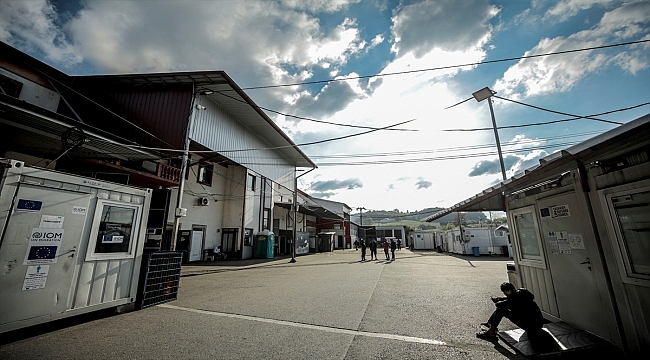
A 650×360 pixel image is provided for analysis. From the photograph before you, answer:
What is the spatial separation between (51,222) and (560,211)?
29.9 ft

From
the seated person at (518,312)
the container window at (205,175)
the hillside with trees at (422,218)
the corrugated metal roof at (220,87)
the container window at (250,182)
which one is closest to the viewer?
the seated person at (518,312)

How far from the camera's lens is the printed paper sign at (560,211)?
4.44 metres

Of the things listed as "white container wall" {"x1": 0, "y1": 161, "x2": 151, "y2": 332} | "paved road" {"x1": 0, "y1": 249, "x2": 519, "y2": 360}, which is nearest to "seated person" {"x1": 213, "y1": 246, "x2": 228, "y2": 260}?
"paved road" {"x1": 0, "y1": 249, "x2": 519, "y2": 360}

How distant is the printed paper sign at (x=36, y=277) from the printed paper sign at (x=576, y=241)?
8.99 metres

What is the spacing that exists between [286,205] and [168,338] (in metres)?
24.0

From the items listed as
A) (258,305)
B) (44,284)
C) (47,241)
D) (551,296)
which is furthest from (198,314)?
(551,296)

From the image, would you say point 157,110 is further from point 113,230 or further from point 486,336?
point 486,336

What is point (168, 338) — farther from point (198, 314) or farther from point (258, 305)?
point (258, 305)

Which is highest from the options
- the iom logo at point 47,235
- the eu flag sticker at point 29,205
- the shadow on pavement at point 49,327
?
the eu flag sticker at point 29,205

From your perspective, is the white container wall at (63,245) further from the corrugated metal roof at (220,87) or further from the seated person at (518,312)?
the seated person at (518,312)

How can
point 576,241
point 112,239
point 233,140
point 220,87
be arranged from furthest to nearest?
point 233,140
point 220,87
point 112,239
point 576,241

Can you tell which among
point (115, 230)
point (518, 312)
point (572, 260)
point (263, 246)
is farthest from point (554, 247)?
point (263, 246)

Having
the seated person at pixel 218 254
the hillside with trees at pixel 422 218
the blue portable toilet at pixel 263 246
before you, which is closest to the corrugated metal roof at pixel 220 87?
the blue portable toilet at pixel 263 246

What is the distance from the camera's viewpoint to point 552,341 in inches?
141
